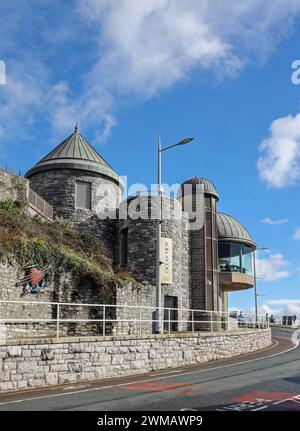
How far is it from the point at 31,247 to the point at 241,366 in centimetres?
985

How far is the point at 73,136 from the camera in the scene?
35.4m

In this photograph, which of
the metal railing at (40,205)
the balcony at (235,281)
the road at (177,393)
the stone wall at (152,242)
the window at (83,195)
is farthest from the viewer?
the balcony at (235,281)

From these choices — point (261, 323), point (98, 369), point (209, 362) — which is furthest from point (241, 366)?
point (261, 323)

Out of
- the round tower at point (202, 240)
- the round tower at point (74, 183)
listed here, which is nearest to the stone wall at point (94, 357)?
the round tower at point (202, 240)

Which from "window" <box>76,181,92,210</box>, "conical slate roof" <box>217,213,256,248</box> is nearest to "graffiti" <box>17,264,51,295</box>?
"window" <box>76,181,92,210</box>

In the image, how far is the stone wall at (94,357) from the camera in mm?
13422

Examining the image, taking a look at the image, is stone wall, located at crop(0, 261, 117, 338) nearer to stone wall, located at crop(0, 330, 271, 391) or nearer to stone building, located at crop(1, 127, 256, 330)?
stone wall, located at crop(0, 330, 271, 391)

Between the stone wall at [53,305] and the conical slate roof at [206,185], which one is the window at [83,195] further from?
the stone wall at [53,305]

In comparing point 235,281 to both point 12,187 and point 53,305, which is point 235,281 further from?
point 12,187


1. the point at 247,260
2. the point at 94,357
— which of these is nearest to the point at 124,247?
the point at 247,260

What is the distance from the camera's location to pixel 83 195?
31.6 meters

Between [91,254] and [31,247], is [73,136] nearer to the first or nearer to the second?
[91,254]

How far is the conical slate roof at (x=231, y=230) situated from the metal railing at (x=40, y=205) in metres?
12.0

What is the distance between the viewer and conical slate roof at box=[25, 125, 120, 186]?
31562 millimetres
